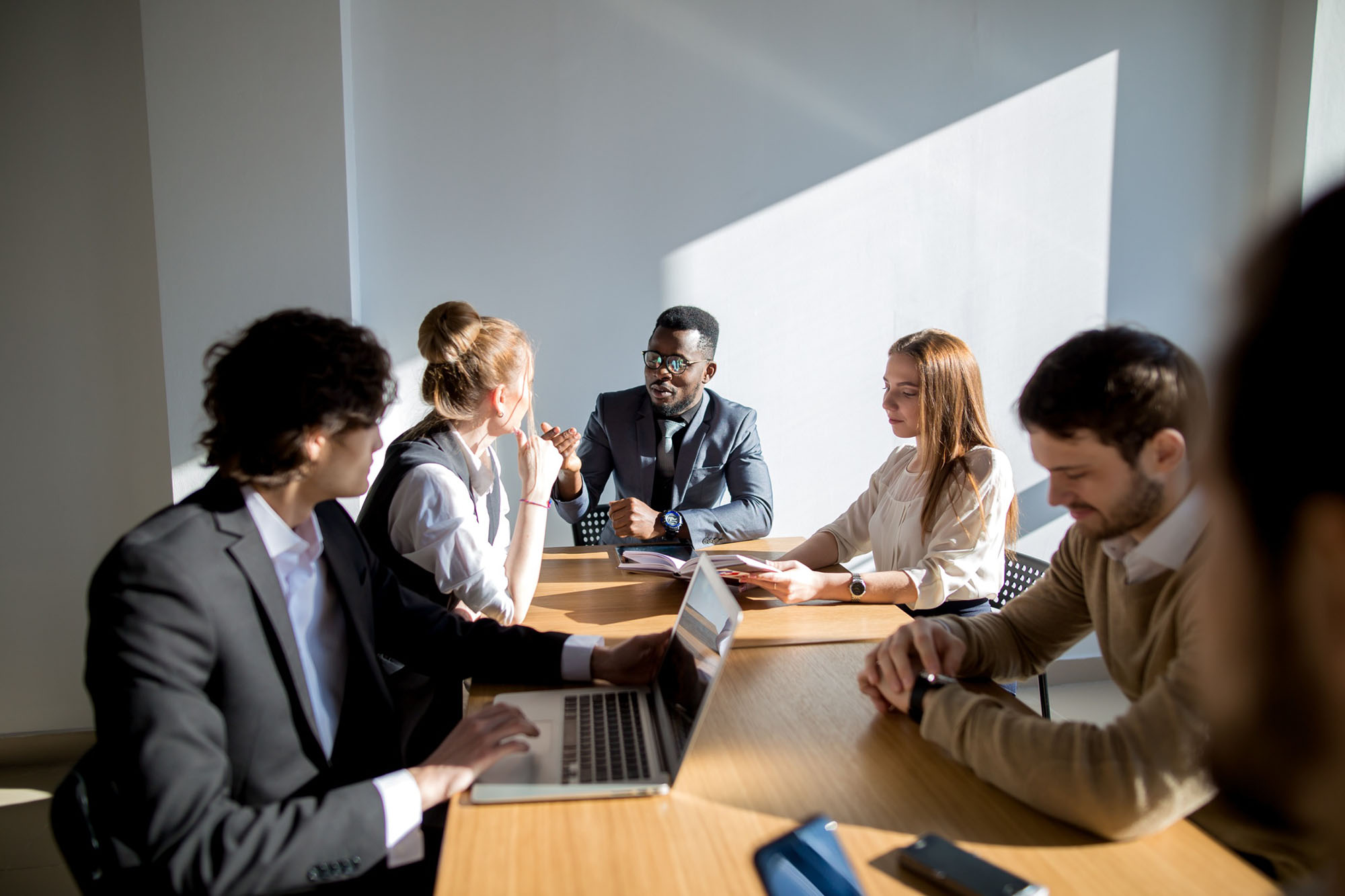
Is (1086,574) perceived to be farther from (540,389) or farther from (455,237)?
Result: (455,237)

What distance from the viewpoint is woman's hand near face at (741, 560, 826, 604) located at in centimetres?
193

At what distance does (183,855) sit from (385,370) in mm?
720

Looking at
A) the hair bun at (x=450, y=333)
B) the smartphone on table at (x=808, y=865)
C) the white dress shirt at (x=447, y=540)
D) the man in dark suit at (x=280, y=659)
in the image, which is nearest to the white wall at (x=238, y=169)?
the hair bun at (x=450, y=333)

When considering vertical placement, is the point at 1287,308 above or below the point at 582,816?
above

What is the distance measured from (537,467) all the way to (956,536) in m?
1.09

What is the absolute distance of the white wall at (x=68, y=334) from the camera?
2.86 meters

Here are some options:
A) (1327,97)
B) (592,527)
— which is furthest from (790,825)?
(1327,97)

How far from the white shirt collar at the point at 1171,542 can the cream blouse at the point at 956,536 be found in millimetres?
782

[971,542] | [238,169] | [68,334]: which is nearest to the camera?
[971,542]

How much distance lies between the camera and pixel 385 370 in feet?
4.41

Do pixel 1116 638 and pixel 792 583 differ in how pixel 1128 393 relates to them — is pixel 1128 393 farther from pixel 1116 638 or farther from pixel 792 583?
pixel 792 583

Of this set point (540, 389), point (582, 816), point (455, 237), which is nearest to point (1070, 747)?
point (582, 816)

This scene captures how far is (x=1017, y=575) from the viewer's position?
7.88 ft

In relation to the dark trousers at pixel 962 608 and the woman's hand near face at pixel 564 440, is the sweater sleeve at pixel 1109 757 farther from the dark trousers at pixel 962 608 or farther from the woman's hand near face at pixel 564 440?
the woman's hand near face at pixel 564 440
